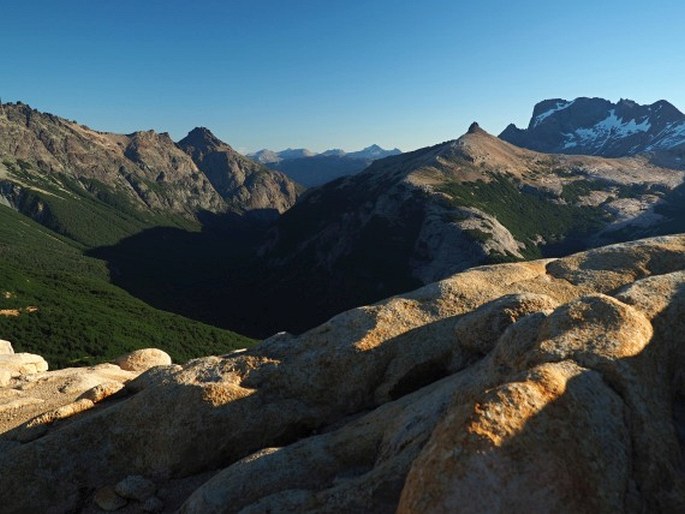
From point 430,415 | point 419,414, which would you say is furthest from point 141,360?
point 430,415

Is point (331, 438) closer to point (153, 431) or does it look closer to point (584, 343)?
point (153, 431)

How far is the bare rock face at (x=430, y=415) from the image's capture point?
1590cm

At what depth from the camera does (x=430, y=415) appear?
24.2 metres

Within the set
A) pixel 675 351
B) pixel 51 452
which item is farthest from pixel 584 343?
pixel 51 452

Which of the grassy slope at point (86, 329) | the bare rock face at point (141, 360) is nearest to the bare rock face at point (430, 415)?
the bare rock face at point (141, 360)

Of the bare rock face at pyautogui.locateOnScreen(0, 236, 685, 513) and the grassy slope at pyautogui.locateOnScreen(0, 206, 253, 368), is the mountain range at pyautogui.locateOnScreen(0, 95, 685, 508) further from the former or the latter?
the grassy slope at pyautogui.locateOnScreen(0, 206, 253, 368)

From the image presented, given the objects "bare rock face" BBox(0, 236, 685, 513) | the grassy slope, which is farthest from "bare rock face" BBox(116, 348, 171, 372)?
the grassy slope

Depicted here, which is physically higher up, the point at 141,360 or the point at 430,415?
the point at 430,415

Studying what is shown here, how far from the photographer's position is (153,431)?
32344mm

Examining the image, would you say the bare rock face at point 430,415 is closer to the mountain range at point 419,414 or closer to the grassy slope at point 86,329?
the mountain range at point 419,414

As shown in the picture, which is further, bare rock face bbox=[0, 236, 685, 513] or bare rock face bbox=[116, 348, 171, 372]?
bare rock face bbox=[116, 348, 171, 372]

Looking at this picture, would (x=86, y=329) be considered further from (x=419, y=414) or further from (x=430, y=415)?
(x=430, y=415)

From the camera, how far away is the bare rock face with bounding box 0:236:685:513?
15898 mm

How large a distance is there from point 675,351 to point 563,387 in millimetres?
11278
